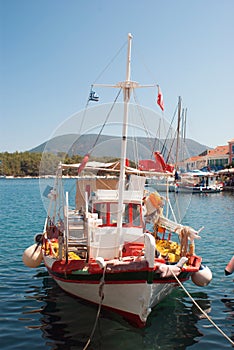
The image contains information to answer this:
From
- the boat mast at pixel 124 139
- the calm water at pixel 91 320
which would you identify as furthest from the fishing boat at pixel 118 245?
the calm water at pixel 91 320

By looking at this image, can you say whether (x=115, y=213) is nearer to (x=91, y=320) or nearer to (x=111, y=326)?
(x=91, y=320)

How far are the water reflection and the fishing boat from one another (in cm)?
38

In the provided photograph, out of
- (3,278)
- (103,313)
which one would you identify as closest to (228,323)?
(103,313)

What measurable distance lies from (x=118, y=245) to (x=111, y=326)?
214 centimetres

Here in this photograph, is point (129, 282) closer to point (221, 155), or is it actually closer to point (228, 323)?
point (228, 323)

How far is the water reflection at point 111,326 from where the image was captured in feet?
32.3

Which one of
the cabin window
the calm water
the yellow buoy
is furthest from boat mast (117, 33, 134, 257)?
the yellow buoy

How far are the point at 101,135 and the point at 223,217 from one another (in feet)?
90.9

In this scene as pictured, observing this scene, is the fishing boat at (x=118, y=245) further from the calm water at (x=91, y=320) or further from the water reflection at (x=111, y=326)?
the calm water at (x=91, y=320)

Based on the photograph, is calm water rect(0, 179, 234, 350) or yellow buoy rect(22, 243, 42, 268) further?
yellow buoy rect(22, 243, 42, 268)

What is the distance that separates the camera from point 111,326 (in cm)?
1057

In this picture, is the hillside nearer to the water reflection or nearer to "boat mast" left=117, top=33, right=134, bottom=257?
"boat mast" left=117, top=33, right=134, bottom=257

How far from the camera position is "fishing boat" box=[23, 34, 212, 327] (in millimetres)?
10109

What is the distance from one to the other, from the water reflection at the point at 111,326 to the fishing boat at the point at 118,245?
38 cm
